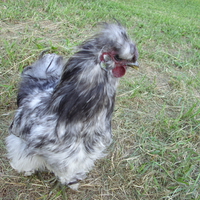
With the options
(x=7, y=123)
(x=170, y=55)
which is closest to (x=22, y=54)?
(x=7, y=123)

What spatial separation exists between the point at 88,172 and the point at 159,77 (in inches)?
84.6

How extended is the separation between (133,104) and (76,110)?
5.64ft

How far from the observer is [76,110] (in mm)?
1460

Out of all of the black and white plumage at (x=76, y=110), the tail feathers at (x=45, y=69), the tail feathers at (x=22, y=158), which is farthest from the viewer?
the tail feathers at (x=45, y=69)

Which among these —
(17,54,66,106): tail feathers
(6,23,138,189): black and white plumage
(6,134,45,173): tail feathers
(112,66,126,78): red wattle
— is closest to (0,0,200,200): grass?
(6,134,45,173): tail feathers

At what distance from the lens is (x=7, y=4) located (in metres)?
4.34

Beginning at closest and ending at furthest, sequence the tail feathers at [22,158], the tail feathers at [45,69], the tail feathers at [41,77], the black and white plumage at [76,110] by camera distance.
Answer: the black and white plumage at [76,110] < the tail feathers at [22,158] < the tail feathers at [41,77] < the tail feathers at [45,69]

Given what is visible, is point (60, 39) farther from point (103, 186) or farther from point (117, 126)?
point (103, 186)

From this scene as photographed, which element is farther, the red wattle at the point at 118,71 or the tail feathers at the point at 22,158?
the tail feathers at the point at 22,158

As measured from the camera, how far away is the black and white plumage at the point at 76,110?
1.40 m

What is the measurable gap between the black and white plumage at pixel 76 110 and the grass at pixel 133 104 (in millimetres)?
368

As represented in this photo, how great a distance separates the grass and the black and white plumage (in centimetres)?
37

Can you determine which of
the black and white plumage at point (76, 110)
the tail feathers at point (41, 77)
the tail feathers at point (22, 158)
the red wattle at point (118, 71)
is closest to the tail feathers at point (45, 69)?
the tail feathers at point (41, 77)

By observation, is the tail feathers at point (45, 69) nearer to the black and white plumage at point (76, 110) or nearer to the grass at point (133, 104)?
the black and white plumage at point (76, 110)
